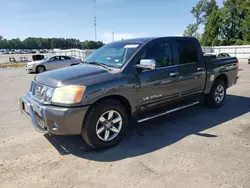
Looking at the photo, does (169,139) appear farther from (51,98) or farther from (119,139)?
(51,98)

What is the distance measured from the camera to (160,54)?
13.9 ft

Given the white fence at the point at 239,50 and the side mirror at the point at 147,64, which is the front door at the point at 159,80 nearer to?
the side mirror at the point at 147,64

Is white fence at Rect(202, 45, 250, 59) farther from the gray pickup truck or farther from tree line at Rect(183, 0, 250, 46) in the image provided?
the gray pickup truck

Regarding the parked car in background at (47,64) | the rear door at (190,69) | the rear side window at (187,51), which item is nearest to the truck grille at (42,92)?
the rear door at (190,69)

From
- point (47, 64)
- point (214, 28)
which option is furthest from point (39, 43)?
point (47, 64)

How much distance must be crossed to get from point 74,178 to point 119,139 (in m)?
1.11

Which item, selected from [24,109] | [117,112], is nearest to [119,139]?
[117,112]

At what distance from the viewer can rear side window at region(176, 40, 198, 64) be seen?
15.1 ft

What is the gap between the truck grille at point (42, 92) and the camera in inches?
127

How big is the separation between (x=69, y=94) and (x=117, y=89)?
780mm

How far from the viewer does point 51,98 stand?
3162 millimetres

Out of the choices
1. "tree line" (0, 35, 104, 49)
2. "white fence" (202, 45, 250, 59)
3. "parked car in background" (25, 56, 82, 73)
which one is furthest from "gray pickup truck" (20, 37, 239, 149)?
"tree line" (0, 35, 104, 49)

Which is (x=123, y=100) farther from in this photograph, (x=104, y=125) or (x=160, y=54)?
(x=160, y=54)

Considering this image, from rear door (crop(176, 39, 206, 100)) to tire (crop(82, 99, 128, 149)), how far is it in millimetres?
1676
